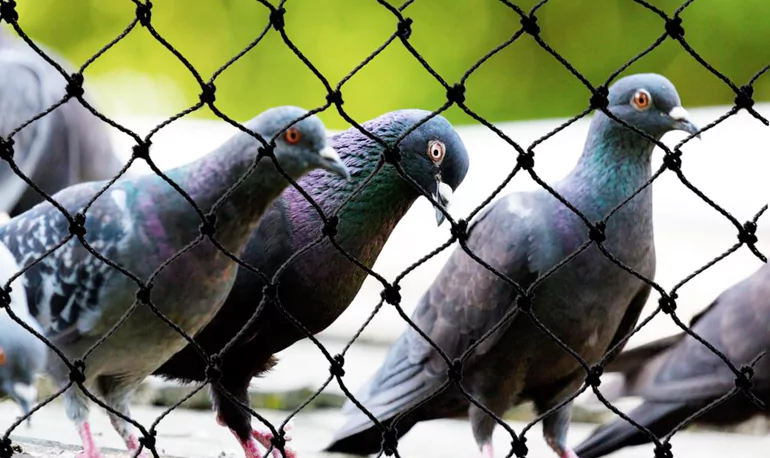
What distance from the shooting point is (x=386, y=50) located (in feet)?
8.59

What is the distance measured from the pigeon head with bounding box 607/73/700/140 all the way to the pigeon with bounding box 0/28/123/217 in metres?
0.82

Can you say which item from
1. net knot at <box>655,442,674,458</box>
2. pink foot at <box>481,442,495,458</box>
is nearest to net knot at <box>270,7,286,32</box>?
net knot at <box>655,442,674,458</box>

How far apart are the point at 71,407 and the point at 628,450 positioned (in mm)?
921

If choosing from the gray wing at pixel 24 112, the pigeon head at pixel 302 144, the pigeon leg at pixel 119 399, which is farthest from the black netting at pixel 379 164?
the gray wing at pixel 24 112

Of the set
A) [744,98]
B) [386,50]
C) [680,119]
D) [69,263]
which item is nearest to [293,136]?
[69,263]

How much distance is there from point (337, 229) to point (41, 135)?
692 mm

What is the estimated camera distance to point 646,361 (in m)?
1.48

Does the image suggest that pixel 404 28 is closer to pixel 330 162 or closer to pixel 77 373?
pixel 330 162

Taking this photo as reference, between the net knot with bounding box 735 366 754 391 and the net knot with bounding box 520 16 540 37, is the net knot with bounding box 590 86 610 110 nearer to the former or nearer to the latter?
the net knot with bounding box 520 16 540 37

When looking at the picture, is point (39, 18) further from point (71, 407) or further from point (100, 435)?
point (71, 407)

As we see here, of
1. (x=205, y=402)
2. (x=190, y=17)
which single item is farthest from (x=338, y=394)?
(x=190, y=17)

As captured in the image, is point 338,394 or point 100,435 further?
point 338,394

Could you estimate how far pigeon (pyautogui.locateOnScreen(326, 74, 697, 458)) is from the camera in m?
1.19

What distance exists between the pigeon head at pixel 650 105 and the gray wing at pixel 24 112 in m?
0.82
